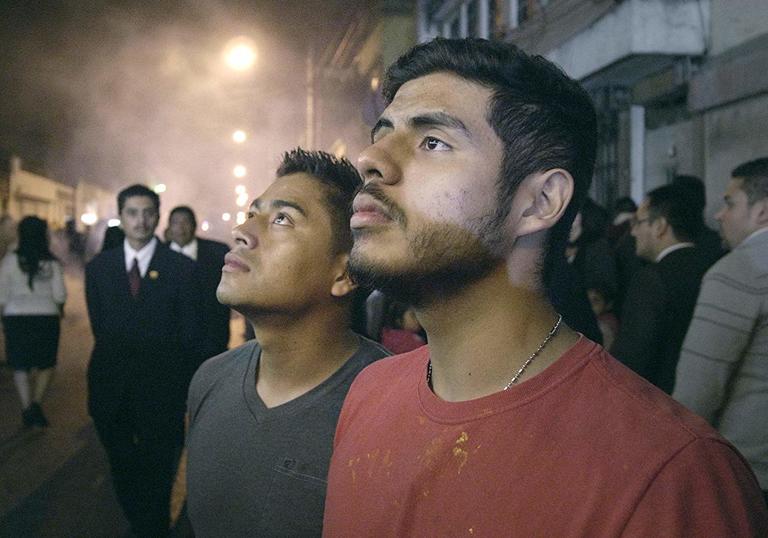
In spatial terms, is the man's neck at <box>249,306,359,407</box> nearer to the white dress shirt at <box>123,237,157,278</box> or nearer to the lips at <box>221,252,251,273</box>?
the lips at <box>221,252,251,273</box>

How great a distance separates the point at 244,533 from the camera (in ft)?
6.50

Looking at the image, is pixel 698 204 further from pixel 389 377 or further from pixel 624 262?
pixel 389 377

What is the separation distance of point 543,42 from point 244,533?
9.75 metres

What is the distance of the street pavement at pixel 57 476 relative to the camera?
15.5 feet

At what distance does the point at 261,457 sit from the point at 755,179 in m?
2.48

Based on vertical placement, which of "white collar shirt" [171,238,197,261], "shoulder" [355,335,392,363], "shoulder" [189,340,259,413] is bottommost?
"shoulder" [189,340,259,413]

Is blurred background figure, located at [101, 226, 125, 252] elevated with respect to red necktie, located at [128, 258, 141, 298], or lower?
elevated

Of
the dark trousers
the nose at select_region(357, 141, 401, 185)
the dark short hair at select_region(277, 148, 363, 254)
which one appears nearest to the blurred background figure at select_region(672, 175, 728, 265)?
the dark short hair at select_region(277, 148, 363, 254)

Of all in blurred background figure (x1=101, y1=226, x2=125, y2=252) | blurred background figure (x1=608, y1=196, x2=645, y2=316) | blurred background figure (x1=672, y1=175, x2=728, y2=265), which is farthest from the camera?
blurred background figure (x1=101, y1=226, x2=125, y2=252)

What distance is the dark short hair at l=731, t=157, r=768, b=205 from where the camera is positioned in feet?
10.3

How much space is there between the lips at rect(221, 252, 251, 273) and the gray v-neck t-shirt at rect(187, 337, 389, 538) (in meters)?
0.34

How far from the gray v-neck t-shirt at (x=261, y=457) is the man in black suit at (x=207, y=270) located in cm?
264

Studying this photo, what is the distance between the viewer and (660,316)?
11.9 ft

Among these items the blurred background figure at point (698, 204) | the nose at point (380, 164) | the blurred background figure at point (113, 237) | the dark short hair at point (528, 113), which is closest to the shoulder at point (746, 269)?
the blurred background figure at point (698, 204)
